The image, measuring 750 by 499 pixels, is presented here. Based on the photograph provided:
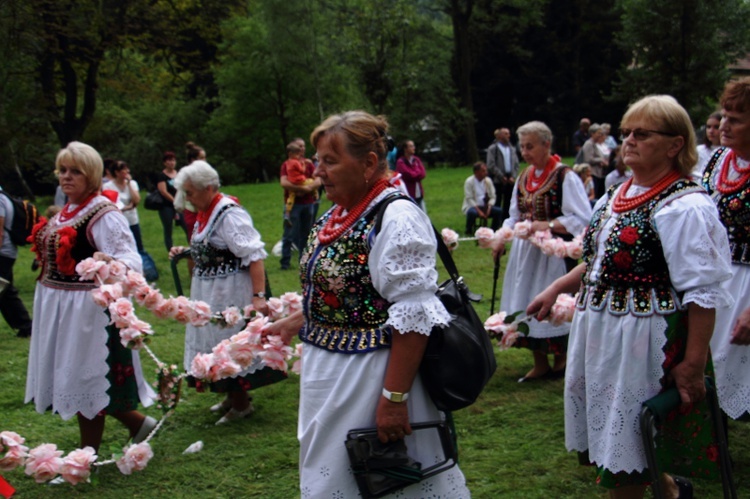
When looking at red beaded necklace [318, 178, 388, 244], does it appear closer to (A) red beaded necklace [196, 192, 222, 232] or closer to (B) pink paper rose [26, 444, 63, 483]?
(B) pink paper rose [26, 444, 63, 483]

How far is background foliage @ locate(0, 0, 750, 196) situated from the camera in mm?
24109

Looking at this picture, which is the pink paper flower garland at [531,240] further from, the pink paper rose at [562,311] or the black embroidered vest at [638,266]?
the black embroidered vest at [638,266]

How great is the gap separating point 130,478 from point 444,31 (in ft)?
146

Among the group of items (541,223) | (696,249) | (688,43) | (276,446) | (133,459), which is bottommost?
(276,446)

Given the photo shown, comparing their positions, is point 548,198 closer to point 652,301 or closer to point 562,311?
point 562,311

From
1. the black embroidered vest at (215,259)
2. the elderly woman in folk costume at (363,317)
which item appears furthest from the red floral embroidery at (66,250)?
the elderly woman in folk costume at (363,317)

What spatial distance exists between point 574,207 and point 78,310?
3694mm

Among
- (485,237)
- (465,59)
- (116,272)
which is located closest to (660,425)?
(116,272)

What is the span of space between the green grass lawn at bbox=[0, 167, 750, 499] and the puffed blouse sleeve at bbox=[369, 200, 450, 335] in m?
2.16

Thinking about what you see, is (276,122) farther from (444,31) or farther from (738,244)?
(738,244)

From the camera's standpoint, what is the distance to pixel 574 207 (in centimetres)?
621

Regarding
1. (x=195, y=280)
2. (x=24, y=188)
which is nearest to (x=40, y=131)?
(x=24, y=188)

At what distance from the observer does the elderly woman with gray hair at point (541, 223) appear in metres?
6.27

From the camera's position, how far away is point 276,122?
37500mm
